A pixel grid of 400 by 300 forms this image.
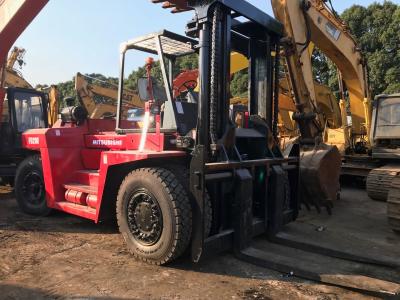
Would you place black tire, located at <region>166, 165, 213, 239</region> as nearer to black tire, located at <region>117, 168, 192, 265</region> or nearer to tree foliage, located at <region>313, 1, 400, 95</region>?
black tire, located at <region>117, 168, 192, 265</region>

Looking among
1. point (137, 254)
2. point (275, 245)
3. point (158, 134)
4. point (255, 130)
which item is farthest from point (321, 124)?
point (137, 254)

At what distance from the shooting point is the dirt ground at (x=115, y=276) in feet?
11.3

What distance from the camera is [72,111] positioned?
609 cm

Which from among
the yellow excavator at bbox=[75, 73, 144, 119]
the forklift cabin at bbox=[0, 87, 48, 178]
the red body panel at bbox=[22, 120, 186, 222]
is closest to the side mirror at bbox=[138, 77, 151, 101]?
the red body panel at bbox=[22, 120, 186, 222]

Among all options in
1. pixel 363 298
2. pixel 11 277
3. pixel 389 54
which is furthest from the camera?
pixel 389 54

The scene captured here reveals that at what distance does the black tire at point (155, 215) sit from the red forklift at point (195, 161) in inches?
0.4

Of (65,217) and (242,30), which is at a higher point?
(242,30)

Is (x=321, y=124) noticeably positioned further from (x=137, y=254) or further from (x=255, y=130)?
(x=137, y=254)

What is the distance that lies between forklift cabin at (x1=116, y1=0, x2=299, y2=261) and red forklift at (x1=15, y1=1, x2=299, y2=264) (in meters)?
0.01

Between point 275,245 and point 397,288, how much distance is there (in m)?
1.56

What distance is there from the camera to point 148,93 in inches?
182

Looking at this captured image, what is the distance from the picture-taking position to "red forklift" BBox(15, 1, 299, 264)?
401cm

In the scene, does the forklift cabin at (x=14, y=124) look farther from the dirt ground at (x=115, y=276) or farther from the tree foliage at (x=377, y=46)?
the tree foliage at (x=377, y=46)

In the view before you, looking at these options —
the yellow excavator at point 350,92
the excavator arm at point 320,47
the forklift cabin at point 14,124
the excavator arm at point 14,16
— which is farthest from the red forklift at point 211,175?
the forklift cabin at point 14,124
